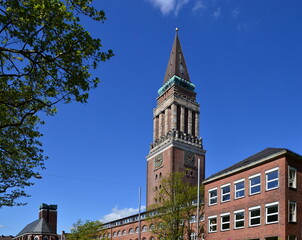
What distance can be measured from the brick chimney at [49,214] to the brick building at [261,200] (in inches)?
3656

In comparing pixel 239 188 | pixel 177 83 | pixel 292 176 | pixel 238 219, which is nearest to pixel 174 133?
pixel 177 83

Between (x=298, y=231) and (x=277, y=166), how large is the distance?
510cm

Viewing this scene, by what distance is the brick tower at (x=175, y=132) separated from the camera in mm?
74312

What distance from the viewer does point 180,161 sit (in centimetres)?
7419

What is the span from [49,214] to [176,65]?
2605 inches

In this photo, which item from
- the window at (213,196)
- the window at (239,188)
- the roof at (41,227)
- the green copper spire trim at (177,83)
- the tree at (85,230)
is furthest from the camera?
the roof at (41,227)

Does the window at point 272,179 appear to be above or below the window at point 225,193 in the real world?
above

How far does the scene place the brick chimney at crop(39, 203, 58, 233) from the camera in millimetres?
119250

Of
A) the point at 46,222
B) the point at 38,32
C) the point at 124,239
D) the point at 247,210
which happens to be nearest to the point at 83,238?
the point at 124,239

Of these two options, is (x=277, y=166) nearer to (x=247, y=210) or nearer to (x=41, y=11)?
(x=247, y=210)

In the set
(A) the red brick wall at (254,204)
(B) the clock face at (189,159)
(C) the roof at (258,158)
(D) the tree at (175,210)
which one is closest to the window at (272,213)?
(A) the red brick wall at (254,204)

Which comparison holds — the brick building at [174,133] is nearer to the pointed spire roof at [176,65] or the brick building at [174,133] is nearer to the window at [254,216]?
the pointed spire roof at [176,65]

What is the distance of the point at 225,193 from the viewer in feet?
117

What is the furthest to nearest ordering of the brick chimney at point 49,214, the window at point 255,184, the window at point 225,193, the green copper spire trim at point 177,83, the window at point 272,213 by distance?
the brick chimney at point 49,214, the green copper spire trim at point 177,83, the window at point 225,193, the window at point 255,184, the window at point 272,213
